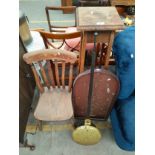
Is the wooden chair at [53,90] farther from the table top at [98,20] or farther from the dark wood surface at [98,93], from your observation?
the table top at [98,20]

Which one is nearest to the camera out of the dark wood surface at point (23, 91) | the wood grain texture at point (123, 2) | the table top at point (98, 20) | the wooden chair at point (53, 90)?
the table top at point (98, 20)

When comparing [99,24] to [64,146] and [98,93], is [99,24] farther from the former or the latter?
[64,146]

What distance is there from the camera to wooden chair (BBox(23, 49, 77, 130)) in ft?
4.95

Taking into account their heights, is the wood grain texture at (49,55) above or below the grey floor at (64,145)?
above

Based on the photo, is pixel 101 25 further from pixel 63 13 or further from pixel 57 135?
pixel 63 13

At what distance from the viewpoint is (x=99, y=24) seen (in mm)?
1412

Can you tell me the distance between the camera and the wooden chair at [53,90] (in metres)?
1.51

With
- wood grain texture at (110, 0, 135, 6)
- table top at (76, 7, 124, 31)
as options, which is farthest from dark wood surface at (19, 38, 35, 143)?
wood grain texture at (110, 0, 135, 6)

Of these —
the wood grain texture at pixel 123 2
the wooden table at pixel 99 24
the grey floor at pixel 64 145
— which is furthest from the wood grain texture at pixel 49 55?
the wood grain texture at pixel 123 2

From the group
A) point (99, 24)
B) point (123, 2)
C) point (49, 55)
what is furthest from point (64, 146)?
point (123, 2)

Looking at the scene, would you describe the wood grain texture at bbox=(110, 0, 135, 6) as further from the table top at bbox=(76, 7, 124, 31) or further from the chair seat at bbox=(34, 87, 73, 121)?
the chair seat at bbox=(34, 87, 73, 121)

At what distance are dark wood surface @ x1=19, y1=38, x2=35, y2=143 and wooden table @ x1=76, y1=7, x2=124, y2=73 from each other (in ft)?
1.56

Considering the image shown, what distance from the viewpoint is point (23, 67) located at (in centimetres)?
172
